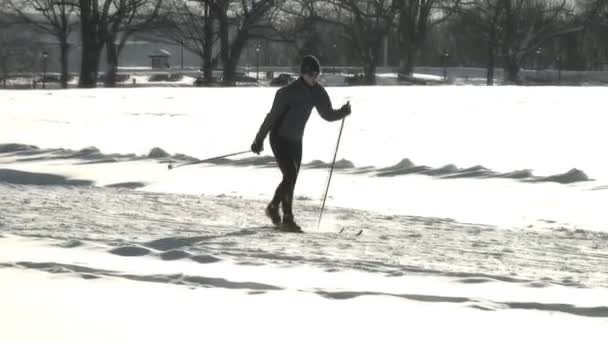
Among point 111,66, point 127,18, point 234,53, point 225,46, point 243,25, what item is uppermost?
point 127,18

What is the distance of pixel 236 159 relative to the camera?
15.8 meters

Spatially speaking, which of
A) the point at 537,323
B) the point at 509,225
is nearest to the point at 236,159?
the point at 509,225

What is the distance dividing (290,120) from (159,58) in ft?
297

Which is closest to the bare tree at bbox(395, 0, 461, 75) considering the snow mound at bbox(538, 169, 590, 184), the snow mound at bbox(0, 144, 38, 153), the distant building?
the distant building

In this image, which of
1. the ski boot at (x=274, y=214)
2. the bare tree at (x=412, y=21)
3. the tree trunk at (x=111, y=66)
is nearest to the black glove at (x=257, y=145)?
the ski boot at (x=274, y=214)

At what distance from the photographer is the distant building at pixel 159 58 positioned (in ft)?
321

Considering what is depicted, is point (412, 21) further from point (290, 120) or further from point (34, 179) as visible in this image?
point (290, 120)

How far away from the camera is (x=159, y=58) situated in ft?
323

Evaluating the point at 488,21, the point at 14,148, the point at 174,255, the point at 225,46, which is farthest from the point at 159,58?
the point at 174,255

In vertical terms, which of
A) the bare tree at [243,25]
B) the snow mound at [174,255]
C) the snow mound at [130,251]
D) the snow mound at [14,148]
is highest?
the bare tree at [243,25]

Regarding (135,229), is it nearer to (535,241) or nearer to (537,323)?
(535,241)

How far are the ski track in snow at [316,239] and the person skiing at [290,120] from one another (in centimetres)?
30

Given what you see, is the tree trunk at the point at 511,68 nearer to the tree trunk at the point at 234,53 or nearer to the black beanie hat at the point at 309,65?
the tree trunk at the point at 234,53

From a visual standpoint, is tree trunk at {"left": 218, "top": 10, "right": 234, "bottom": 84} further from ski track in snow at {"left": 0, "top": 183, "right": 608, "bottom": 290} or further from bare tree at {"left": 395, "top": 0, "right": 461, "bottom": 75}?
ski track in snow at {"left": 0, "top": 183, "right": 608, "bottom": 290}
